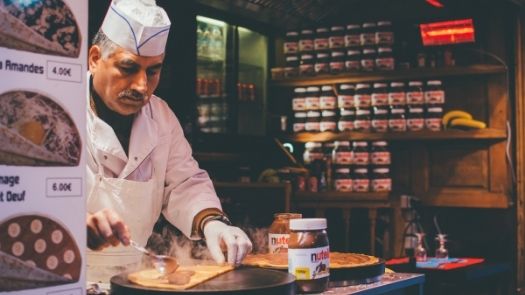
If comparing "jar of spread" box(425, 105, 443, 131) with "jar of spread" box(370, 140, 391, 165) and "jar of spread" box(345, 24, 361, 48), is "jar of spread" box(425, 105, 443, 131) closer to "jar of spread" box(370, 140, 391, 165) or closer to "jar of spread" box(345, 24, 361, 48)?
"jar of spread" box(370, 140, 391, 165)

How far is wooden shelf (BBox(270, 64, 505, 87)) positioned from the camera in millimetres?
5039

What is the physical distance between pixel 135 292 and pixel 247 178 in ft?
11.9

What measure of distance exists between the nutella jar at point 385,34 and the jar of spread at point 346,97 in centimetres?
43

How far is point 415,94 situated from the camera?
5.28 meters

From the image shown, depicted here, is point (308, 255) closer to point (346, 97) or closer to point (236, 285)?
point (236, 285)

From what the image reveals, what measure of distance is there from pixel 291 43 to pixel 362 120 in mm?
938

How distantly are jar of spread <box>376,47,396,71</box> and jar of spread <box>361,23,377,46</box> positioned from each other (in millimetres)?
93

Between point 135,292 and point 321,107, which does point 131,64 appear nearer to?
point 135,292

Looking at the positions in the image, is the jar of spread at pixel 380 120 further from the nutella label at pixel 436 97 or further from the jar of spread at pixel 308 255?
the jar of spread at pixel 308 255

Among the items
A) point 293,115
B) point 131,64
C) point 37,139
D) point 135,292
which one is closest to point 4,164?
point 37,139

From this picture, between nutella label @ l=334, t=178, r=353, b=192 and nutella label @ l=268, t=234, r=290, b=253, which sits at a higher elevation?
nutella label @ l=334, t=178, r=353, b=192

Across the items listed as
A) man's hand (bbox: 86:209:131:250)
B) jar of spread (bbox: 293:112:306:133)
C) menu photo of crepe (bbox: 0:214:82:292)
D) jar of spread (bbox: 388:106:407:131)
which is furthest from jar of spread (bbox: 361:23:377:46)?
menu photo of crepe (bbox: 0:214:82:292)

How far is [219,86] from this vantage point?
18.0ft

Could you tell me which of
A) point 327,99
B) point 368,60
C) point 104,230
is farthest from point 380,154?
point 104,230
